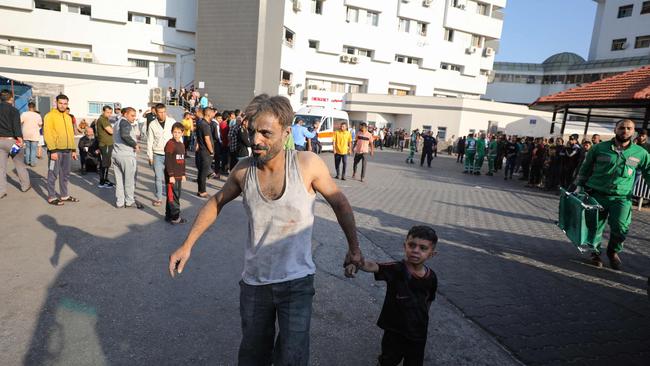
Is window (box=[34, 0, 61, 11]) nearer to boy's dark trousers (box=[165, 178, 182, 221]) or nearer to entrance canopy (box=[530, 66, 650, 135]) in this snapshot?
boy's dark trousers (box=[165, 178, 182, 221])

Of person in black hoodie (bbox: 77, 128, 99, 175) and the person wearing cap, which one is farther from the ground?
the person wearing cap

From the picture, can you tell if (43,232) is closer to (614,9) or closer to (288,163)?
(288,163)

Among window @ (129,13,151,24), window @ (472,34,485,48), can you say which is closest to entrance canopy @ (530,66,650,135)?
window @ (129,13,151,24)

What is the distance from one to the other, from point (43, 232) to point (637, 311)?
7.54 metres

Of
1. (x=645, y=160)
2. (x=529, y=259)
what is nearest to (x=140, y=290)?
(x=529, y=259)

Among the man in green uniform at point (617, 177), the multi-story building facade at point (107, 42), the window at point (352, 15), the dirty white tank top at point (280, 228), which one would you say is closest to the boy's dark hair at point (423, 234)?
the dirty white tank top at point (280, 228)

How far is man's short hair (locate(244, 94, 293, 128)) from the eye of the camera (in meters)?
2.18

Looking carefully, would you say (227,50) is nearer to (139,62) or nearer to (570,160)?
(139,62)

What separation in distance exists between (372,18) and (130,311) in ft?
128

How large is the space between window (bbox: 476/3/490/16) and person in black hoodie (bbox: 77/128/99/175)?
1745 inches

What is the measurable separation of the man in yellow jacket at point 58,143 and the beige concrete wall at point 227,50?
2078cm

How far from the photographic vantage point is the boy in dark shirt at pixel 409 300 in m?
2.60

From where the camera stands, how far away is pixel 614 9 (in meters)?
43.1

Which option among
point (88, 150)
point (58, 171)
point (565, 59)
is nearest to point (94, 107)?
point (88, 150)
